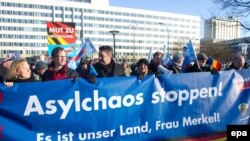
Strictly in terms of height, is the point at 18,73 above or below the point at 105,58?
below

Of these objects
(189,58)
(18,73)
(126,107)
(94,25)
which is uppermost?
(94,25)

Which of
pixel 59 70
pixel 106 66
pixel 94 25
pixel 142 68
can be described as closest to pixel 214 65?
pixel 142 68

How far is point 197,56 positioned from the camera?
25.3 feet

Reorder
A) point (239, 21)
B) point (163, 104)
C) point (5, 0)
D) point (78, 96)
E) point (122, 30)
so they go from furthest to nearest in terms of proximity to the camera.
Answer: point (122, 30) < point (5, 0) < point (239, 21) < point (163, 104) < point (78, 96)

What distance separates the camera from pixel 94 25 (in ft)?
373

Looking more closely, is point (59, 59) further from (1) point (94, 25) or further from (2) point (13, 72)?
(1) point (94, 25)

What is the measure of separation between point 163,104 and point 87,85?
4.74 feet

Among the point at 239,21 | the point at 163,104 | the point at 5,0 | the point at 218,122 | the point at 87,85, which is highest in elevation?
the point at 5,0

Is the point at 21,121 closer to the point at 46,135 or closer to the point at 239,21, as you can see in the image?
the point at 46,135

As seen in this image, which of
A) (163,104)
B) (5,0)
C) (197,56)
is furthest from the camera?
(5,0)

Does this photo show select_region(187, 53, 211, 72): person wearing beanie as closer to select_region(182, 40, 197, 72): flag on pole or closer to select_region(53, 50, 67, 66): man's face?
select_region(182, 40, 197, 72): flag on pole

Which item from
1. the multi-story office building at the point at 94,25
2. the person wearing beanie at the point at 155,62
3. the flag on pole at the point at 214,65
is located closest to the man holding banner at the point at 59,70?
the person wearing beanie at the point at 155,62

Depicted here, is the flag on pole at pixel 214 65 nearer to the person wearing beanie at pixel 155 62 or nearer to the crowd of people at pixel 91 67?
the crowd of people at pixel 91 67

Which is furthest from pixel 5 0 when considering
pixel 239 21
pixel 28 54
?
pixel 239 21
